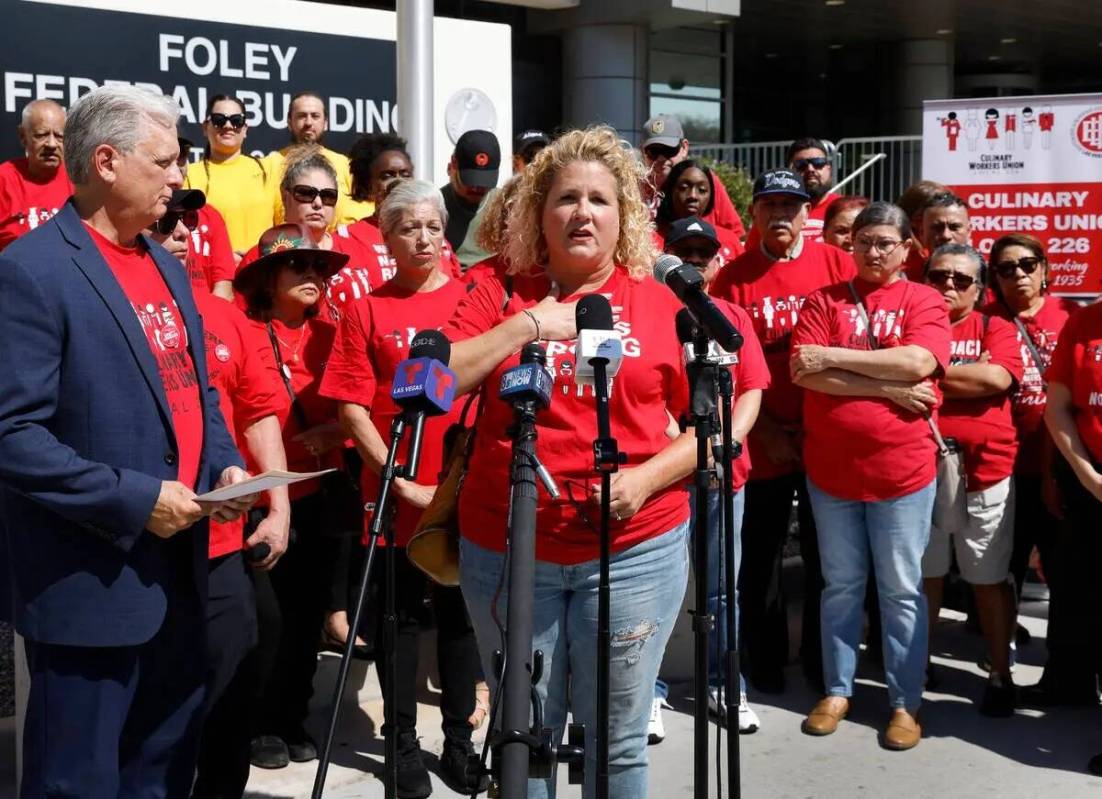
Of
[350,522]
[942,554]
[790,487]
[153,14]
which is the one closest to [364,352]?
[350,522]

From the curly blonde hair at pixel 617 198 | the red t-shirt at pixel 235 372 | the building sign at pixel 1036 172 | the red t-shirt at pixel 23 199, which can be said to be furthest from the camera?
the building sign at pixel 1036 172

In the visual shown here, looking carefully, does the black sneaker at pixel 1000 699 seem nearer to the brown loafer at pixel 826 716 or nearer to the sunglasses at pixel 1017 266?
the brown loafer at pixel 826 716

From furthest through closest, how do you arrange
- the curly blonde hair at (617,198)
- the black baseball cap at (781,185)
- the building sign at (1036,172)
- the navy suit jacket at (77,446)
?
1. the building sign at (1036,172)
2. the black baseball cap at (781,185)
3. the curly blonde hair at (617,198)
4. the navy suit jacket at (77,446)

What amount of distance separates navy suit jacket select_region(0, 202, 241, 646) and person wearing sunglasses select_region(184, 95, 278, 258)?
4676 millimetres

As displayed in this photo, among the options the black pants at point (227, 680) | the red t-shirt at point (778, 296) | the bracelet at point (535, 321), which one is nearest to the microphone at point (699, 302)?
the bracelet at point (535, 321)

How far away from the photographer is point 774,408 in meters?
6.53

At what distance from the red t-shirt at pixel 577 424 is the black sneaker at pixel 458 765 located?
6.09ft

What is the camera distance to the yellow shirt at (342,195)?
25.4 feet

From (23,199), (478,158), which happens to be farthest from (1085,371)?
(23,199)

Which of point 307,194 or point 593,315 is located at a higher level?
point 307,194

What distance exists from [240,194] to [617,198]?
187 inches

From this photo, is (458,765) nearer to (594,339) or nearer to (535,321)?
(535,321)

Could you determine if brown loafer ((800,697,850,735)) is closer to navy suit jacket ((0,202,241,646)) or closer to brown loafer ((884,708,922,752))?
brown loafer ((884,708,922,752))

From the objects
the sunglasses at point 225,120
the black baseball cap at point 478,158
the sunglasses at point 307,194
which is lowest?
the sunglasses at point 307,194
